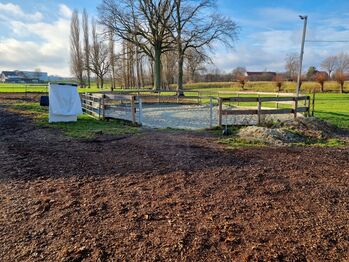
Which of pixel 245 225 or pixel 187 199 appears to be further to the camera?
pixel 187 199

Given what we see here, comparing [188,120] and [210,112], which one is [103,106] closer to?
[188,120]

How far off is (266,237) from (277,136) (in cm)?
542

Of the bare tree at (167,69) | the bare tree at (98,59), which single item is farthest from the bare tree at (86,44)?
the bare tree at (167,69)

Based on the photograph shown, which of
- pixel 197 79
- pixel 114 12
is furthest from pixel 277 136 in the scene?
pixel 197 79

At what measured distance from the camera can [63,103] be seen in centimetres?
1094

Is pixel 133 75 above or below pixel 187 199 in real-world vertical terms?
above

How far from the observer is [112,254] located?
8.20 ft

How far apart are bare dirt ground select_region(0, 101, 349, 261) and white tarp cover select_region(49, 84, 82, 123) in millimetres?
4836

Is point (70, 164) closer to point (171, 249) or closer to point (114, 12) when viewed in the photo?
point (171, 249)

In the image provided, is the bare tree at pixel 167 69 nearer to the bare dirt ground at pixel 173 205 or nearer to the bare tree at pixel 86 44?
the bare tree at pixel 86 44

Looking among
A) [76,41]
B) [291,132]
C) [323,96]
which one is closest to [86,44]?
[76,41]

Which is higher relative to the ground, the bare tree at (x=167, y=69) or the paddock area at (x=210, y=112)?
the bare tree at (x=167, y=69)

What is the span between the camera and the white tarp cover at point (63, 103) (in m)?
10.7

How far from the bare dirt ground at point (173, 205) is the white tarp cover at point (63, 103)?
4.84 meters
